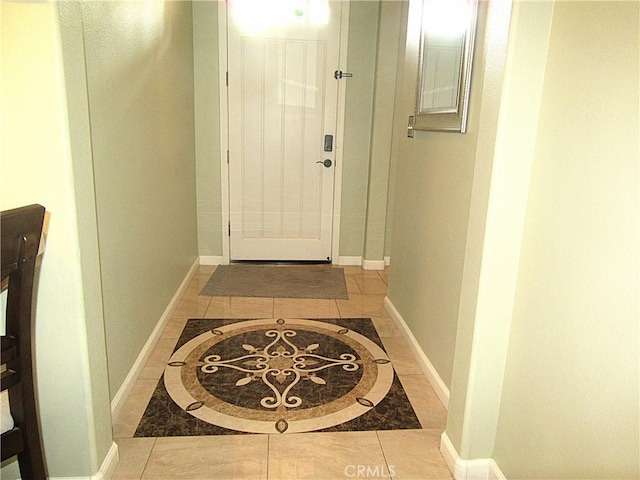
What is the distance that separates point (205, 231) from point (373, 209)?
4.90 feet

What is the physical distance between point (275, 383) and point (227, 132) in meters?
2.36

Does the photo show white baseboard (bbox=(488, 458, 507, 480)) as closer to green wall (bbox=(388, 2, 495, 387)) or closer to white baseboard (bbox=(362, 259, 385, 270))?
green wall (bbox=(388, 2, 495, 387))

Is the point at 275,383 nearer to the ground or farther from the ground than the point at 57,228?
nearer to the ground

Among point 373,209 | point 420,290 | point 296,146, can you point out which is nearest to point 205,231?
point 296,146

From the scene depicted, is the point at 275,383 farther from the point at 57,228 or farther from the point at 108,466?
the point at 57,228

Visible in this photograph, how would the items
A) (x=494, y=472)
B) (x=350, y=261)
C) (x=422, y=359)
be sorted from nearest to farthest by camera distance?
1. (x=494, y=472)
2. (x=422, y=359)
3. (x=350, y=261)

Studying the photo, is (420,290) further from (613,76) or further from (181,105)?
(181,105)

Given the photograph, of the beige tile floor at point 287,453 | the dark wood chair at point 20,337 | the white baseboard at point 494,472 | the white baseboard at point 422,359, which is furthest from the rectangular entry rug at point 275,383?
the dark wood chair at point 20,337

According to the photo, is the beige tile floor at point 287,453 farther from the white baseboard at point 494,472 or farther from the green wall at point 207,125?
the green wall at point 207,125

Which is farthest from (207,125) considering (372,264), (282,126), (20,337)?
(20,337)

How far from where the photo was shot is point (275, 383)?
2.21 m

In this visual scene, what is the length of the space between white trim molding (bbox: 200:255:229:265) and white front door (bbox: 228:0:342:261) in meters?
0.14

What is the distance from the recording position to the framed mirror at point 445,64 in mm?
1889

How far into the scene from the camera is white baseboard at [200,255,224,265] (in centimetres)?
409
